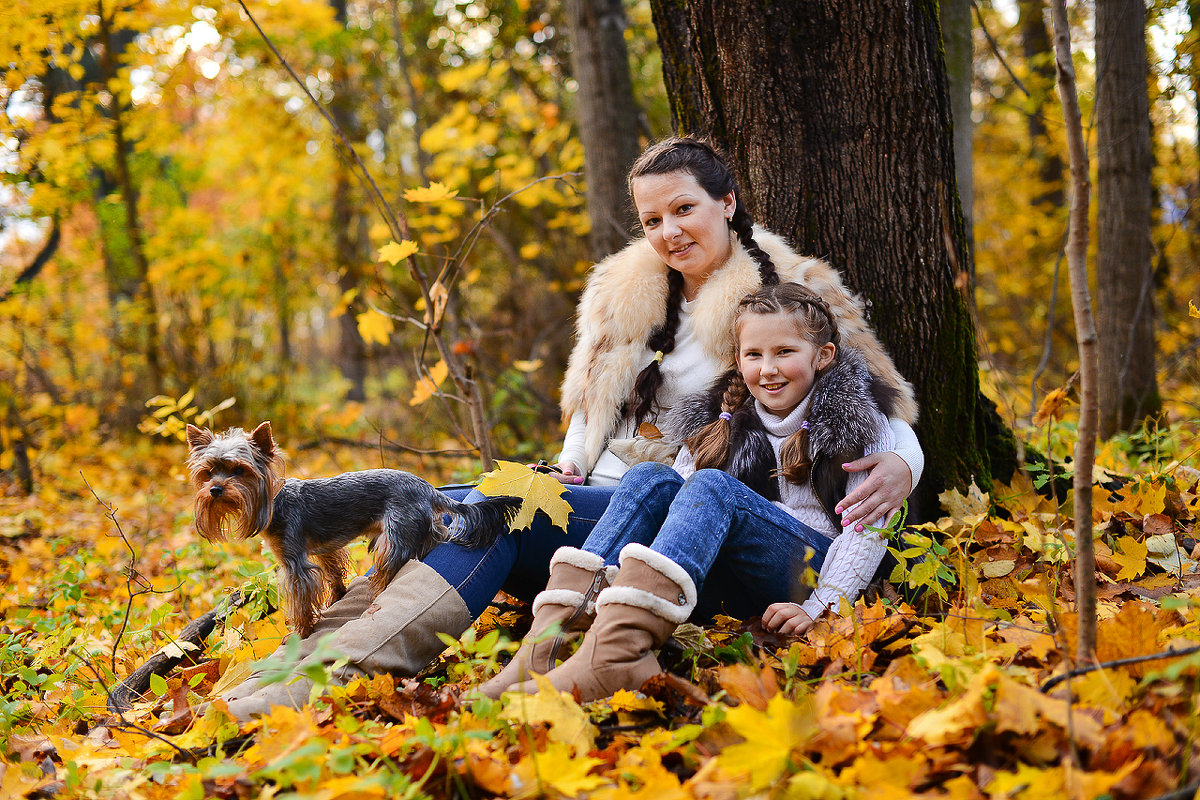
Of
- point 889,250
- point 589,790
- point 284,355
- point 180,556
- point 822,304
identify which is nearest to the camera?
point 589,790

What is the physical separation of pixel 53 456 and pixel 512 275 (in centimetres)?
457

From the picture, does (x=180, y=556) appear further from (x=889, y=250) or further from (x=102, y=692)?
(x=889, y=250)

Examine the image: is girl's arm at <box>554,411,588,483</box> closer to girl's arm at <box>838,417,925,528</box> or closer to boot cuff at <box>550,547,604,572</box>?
boot cuff at <box>550,547,604,572</box>

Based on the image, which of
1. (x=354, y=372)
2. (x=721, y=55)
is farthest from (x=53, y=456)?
→ (x=721, y=55)

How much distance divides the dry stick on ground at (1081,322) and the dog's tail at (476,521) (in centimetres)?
159

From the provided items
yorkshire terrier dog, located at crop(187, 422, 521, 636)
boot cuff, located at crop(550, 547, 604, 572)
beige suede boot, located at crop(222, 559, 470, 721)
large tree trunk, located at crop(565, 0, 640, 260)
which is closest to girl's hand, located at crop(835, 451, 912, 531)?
boot cuff, located at crop(550, 547, 604, 572)

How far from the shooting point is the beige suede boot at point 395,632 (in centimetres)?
220

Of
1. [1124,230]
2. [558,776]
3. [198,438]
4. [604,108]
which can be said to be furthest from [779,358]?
[1124,230]

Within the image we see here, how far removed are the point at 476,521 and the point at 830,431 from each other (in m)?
1.14

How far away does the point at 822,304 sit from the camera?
2.64 metres

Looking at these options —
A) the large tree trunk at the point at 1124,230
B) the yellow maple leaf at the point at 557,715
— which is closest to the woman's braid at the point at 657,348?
the yellow maple leaf at the point at 557,715

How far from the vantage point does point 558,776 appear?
1.54m

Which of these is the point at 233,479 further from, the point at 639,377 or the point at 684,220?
the point at 684,220

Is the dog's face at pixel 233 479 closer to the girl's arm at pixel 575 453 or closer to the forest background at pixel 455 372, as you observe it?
the forest background at pixel 455 372
